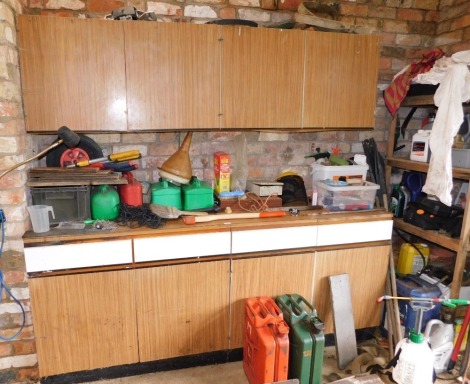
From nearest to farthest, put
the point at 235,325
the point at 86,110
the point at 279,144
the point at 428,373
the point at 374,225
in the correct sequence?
1. the point at 428,373
2. the point at 86,110
3. the point at 235,325
4. the point at 374,225
5. the point at 279,144

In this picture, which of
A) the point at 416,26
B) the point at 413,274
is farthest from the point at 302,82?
the point at 413,274

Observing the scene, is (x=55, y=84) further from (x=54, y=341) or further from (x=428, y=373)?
(x=428, y=373)

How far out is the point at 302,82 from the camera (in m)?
2.23

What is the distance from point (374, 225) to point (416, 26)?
5.40 ft

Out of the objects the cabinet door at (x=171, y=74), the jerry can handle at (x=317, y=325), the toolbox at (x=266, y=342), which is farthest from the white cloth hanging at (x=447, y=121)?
the cabinet door at (x=171, y=74)

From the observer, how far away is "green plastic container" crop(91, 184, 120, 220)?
201 cm

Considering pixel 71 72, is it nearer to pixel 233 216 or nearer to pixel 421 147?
pixel 233 216

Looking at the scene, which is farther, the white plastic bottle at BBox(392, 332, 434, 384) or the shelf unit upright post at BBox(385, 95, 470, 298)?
the shelf unit upright post at BBox(385, 95, 470, 298)

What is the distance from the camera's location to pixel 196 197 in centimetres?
217

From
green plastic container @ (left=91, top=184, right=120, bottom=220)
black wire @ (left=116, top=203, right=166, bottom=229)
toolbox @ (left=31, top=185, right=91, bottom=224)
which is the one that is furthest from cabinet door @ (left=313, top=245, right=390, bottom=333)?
toolbox @ (left=31, top=185, right=91, bottom=224)

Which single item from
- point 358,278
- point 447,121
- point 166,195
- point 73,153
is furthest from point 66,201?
point 447,121

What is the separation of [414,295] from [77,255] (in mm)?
1990

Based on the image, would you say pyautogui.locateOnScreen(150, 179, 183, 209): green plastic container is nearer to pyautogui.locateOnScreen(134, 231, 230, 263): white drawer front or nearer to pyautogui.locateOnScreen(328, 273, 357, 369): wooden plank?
pyautogui.locateOnScreen(134, 231, 230, 263): white drawer front

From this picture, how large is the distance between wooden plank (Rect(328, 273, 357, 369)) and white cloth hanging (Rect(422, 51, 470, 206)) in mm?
816
